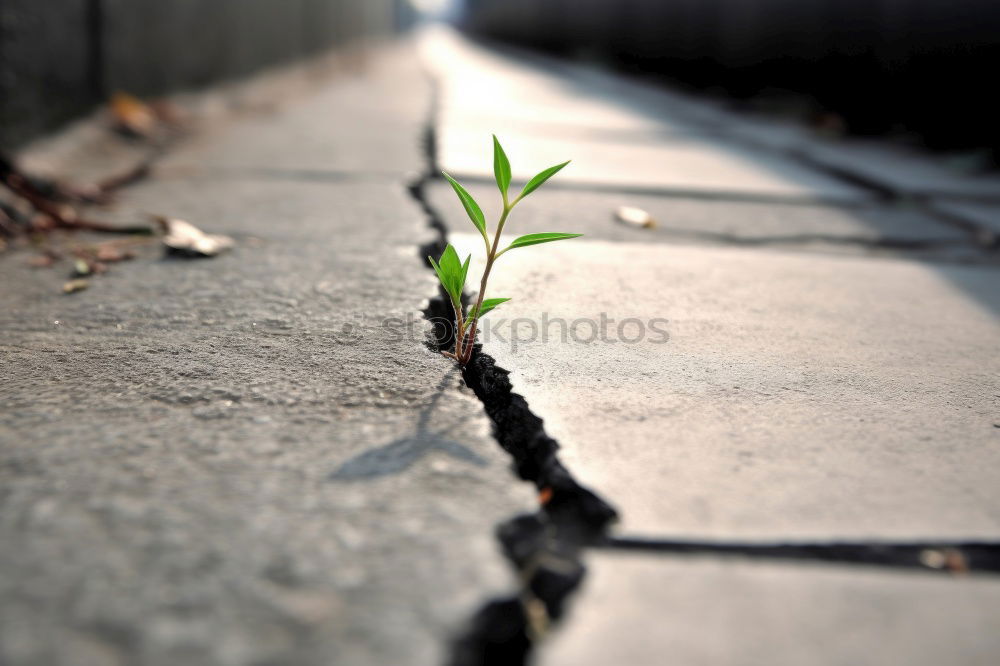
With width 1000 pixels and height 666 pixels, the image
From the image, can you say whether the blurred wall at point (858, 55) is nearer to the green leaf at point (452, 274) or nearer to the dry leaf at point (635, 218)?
the dry leaf at point (635, 218)

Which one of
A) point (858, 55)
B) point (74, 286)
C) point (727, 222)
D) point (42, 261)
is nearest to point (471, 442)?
point (74, 286)

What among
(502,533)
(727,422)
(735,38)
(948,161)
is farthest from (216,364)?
(735,38)

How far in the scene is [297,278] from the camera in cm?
117

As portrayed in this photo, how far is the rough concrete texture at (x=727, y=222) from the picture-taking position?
155cm

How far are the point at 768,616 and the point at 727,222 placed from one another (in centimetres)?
125

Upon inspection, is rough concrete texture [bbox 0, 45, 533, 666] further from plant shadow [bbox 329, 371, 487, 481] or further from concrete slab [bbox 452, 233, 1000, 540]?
concrete slab [bbox 452, 233, 1000, 540]

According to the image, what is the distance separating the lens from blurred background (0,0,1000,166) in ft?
6.23

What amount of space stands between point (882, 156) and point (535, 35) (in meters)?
12.7

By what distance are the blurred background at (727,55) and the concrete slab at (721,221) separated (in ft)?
3.11

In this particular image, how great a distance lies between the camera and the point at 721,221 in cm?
167

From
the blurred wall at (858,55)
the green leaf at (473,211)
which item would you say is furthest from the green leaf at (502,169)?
the blurred wall at (858,55)

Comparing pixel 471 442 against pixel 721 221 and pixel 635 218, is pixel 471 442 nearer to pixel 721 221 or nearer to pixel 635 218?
pixel 635 218

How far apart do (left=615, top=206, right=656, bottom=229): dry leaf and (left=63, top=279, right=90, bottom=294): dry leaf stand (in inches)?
38.4

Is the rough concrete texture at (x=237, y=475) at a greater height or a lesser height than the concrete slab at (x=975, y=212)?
lesser
